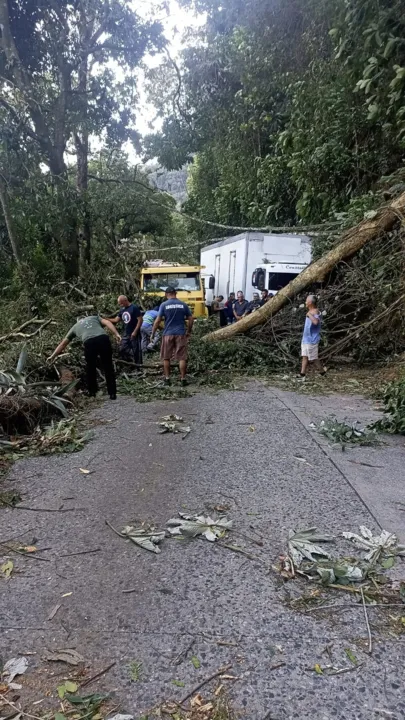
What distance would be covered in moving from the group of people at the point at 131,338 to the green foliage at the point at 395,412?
11.9 ft

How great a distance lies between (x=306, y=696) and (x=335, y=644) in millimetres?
365

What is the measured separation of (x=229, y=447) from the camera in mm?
5512

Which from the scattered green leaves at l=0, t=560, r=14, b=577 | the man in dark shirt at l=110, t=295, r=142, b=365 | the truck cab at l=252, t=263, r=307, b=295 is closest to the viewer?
the scattered green leaves at l=0, t=560, r=14, b=577

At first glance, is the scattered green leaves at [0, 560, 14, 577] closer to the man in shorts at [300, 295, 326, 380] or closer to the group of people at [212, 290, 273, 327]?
the man in shorts at [300, 295, 326, 380]

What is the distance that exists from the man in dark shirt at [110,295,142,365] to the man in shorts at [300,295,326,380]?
2.99 metres

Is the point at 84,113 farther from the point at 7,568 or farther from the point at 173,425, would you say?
→ the point at 7,568

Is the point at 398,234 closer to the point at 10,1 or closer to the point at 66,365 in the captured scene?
the point at 66,365

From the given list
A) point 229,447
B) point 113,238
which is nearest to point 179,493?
point 229,447

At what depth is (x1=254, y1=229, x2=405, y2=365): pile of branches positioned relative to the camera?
9.42 m

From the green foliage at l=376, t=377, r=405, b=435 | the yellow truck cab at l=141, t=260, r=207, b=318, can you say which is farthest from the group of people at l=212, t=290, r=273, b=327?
the green foliage at l=376, t=377, r=405, b=435

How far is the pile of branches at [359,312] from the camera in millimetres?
9422

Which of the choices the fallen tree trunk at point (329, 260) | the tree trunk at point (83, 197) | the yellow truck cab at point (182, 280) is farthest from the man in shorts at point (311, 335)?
the tree trunk at point (83, 197)

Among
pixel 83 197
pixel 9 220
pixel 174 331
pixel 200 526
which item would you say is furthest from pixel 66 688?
pixel 9 220

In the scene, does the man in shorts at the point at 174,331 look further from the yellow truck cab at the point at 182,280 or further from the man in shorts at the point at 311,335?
the yellow truck cab at the point at 182,280
